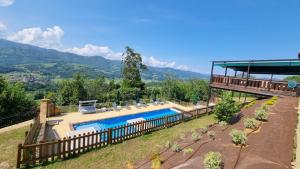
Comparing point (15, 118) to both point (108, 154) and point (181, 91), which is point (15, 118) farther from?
point (181, 91)

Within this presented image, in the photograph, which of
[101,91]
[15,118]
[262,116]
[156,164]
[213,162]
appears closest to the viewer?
[213,162]

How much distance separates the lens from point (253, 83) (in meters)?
13.1

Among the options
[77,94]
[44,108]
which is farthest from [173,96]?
[44,108]

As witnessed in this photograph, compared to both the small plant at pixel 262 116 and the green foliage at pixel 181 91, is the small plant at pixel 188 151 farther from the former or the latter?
the green foliage at pixel 181 91

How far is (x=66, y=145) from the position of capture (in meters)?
7.86

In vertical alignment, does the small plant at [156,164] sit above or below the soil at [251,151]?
below

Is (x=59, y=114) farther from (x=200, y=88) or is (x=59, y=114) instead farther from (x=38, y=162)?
(x=200, y=88)

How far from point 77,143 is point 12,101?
11.9 meters

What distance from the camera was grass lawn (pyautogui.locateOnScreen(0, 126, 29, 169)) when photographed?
679 cm

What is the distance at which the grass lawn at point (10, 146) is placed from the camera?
22.3ft

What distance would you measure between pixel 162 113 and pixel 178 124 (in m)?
8.20

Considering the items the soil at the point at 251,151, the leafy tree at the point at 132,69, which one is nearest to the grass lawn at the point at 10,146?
the soil at the point at 251,151

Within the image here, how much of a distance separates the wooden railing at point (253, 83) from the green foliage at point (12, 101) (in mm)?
17499

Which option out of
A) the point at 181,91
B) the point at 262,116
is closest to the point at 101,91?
the point at 181,91
